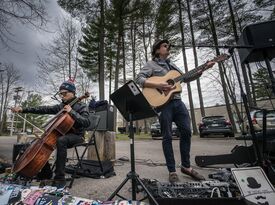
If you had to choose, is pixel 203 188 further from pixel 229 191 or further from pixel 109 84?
pixel 109 84

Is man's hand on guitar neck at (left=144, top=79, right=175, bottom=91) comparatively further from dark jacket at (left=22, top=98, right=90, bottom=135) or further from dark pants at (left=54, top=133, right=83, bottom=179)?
dark pants at (left=54, top=133, right=83, bottom=179)

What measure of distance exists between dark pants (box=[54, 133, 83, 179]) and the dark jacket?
19 centimetres

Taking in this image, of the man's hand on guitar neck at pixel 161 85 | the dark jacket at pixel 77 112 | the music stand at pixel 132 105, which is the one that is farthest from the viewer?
the dark jacket at pixel 77 112

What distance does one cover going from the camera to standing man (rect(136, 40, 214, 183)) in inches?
104

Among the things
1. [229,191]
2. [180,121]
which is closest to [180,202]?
[229,191]

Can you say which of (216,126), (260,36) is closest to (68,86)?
(260,36)

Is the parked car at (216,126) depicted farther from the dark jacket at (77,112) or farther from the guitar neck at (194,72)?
the dark jacket at (77,112)

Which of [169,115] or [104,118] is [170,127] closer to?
[169,115]

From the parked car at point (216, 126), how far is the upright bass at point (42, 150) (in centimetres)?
1026

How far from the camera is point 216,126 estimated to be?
38.1 ft

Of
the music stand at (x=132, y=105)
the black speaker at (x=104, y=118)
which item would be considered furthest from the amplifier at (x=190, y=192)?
the black speaker at (x=104, y=118)

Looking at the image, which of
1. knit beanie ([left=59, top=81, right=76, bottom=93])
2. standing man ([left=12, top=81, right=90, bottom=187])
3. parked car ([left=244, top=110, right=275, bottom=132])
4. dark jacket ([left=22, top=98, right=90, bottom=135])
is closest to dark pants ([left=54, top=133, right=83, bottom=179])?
standing man ([left=12, top=81, right=90, bottom=187])

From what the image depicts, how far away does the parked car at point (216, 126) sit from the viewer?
11492 millimetres

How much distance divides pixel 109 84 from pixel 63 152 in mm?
16285
